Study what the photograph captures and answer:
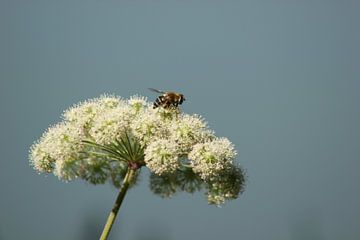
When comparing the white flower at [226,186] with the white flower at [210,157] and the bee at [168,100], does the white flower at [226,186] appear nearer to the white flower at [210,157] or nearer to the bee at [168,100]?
the white flower at [210,157]

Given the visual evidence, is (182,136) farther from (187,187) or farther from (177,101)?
(177,101)

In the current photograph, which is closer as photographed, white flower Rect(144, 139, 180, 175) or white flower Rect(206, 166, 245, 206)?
white flower Rect(144, 139, 180, 175)

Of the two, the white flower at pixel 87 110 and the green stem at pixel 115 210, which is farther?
the white flower at pixel 87 110

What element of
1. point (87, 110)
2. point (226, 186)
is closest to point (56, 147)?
point (87, 110)

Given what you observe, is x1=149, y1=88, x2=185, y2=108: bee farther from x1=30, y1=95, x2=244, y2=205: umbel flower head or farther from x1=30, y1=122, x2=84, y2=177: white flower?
x1=30, y1=122, x2=84, y2=177: white flower

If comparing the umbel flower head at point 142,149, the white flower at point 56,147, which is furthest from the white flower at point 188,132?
the white flower at point 56,147

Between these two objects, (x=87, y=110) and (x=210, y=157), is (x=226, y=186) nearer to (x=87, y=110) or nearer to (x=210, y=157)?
(x=210, y=157)

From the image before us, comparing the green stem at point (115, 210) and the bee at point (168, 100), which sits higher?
the bee at point (168, 100)

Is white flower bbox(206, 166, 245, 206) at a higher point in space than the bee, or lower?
lower

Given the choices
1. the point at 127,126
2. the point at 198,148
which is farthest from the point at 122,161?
the point at 198,148

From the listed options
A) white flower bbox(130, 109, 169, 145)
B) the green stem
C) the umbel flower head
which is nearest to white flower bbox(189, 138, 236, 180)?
the umbel flower head
